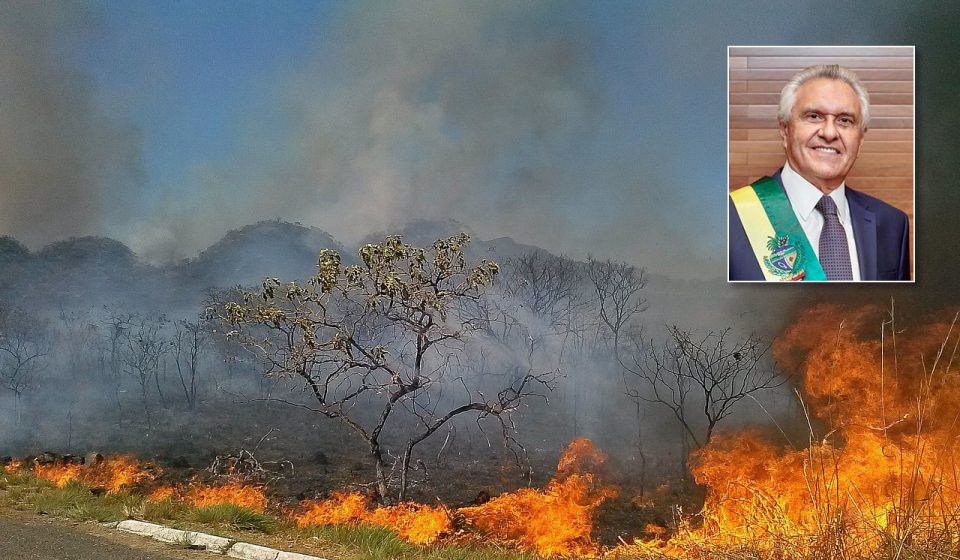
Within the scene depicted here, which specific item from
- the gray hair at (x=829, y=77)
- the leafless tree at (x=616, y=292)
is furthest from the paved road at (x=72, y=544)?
the gray hair at (x=829, y=77)

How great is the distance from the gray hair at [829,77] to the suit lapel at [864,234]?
2.09 ft

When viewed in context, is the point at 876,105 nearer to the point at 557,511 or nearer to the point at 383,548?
the point at 557,511

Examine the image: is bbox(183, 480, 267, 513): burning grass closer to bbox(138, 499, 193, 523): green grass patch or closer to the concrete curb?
bbox(138, 499, 193, 523): green grass patch

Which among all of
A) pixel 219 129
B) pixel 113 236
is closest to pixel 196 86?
pixel 219 129

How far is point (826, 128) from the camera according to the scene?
630cm

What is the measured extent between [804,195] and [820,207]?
0.53 feet

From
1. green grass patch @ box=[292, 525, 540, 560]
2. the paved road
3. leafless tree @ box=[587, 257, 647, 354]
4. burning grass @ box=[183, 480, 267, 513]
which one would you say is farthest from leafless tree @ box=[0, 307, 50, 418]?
leafless tree @ box=[587, 257, 647, 354]

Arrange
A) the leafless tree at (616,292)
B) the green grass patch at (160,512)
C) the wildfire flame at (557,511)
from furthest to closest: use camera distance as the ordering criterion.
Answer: the leafless tree at (616,292)
the wildfire flame at (557,511)
the green grass patch at (160,512)

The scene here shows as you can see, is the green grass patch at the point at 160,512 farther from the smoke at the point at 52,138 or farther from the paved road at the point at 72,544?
the smoke at the point at 52,138

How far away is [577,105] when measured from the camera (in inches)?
253

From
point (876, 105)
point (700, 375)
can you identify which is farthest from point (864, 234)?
point (700, 375)

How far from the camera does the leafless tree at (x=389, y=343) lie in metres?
6.60

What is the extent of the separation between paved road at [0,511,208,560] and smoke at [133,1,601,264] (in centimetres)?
235

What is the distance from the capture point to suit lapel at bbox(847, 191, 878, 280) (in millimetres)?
6262
